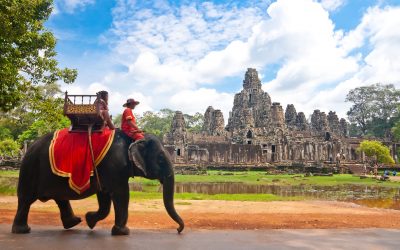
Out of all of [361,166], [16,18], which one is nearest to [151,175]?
[16,18]

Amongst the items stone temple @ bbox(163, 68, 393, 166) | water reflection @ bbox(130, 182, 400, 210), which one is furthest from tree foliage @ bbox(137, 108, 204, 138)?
water reflection @ bbox(130, 182, 400, 210)

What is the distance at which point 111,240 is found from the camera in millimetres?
6691

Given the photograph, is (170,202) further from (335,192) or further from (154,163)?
(335,192)

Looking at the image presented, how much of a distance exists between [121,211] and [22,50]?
9.73 metres

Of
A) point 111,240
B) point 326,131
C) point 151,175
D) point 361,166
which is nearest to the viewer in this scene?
point 111,240

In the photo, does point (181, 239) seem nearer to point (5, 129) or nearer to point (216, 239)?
point (216, 239)

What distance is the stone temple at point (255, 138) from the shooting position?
60094 millimetres

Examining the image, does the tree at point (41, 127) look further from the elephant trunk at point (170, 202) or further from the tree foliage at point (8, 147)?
the elephant trunk at point (170, 202)

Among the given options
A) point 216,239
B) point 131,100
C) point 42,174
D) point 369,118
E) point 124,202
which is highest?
point 369,118

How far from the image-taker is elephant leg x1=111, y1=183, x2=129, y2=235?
7217 millimetres

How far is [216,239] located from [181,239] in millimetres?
641

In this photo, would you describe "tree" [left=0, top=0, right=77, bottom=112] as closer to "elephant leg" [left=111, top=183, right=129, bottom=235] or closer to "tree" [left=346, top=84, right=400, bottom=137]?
"elephant leg" [left=111, top=183, right=129, bottom=235]

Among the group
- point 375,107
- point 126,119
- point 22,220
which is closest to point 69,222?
point 22,220

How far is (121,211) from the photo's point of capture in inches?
287
